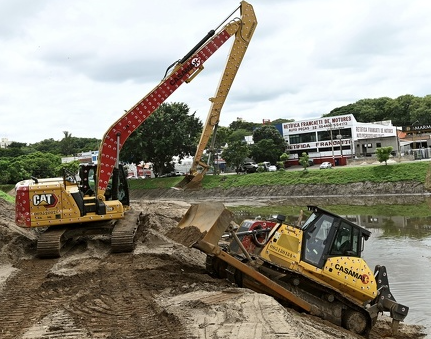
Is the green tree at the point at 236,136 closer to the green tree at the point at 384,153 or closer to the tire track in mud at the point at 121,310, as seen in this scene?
the green tree at the point at 384,153

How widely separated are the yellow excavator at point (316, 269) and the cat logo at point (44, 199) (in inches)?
215

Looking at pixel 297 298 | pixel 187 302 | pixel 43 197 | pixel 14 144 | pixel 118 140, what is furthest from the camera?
pixel 14 144

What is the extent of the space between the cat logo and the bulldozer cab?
7499mm

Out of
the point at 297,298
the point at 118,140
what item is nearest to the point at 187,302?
the point at 297,298

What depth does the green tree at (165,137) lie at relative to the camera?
62594 millimetres

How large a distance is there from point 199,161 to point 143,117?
3.86 m

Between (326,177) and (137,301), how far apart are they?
1703 inches

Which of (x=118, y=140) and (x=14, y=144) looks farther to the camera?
(x=14, y=144)

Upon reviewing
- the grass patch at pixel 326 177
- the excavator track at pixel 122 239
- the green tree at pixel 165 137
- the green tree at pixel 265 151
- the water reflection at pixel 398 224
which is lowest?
the water reflection at pixel 398 224

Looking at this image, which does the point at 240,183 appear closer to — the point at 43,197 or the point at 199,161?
the point at 199,161

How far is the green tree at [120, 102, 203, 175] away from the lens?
62.6m

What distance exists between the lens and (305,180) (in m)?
52.4

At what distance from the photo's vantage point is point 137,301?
9.67 meters

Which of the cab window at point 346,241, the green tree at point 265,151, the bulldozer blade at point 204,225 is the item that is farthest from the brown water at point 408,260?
the green tree at point 265,151
